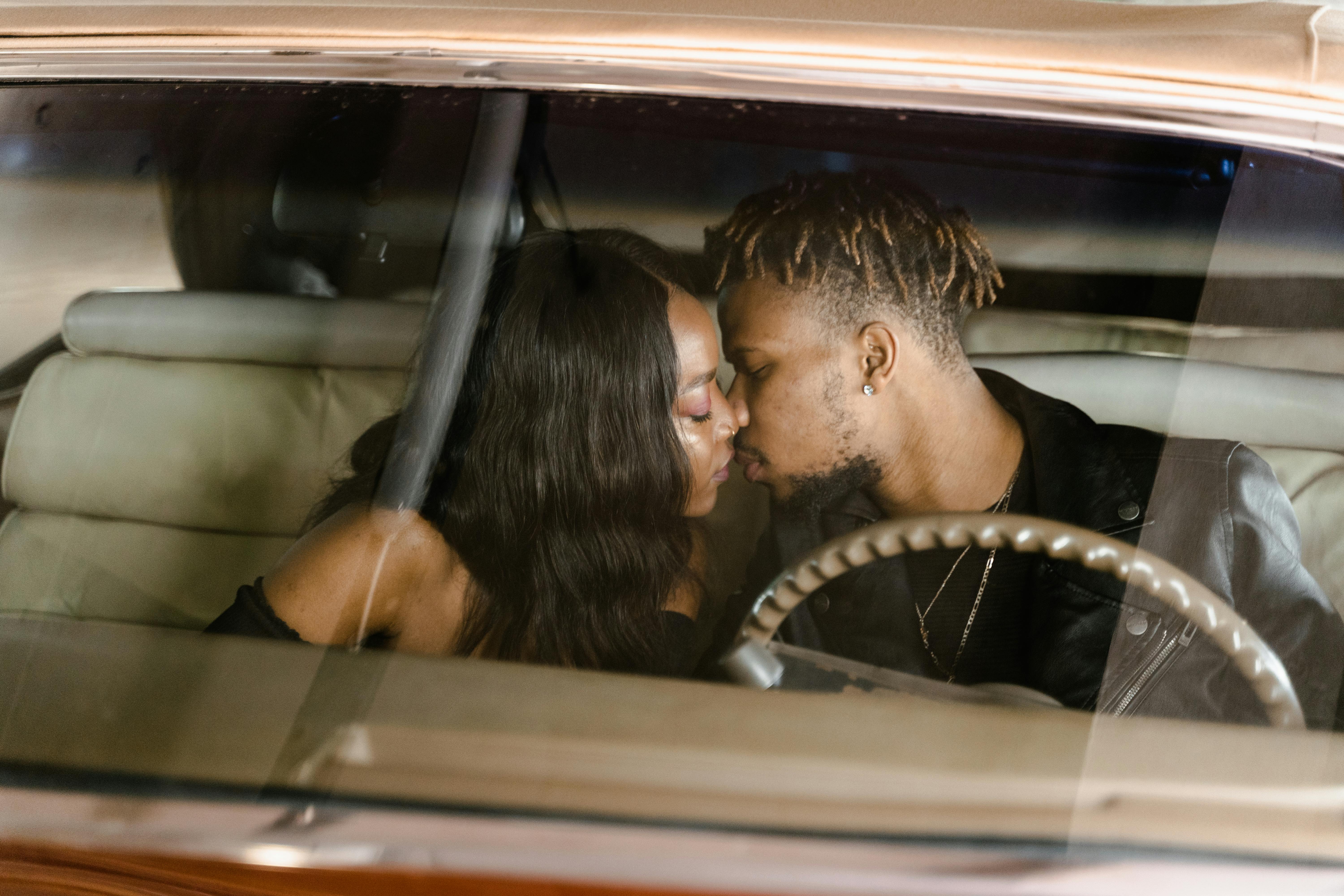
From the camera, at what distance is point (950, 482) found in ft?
3.14

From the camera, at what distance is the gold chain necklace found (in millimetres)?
756

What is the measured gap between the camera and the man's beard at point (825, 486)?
0.91 meters

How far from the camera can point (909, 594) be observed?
0.80 m

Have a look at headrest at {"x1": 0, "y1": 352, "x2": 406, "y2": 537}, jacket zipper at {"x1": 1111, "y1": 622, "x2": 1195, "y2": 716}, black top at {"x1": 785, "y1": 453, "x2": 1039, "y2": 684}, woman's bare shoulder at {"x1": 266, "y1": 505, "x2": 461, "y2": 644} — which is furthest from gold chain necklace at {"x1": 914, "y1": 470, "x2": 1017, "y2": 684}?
headrest at {"x1": 0, "y1": 352, "x2": 406, "y2": 537}

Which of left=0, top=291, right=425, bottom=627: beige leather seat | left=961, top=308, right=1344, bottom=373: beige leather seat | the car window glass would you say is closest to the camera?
the car window glass

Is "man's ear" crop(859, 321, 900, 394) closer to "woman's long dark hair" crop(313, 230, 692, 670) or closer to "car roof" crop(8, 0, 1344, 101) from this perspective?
"woman's long dark hair" crop(313, 230, 692, 670)

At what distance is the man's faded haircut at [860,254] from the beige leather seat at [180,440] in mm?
425

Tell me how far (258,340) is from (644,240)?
65 centimetres

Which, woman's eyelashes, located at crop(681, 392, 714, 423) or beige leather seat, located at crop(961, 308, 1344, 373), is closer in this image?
beige leather seat, located at crop(961, 308, 1344, 373)

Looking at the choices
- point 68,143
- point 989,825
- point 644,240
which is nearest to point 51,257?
point 68,143

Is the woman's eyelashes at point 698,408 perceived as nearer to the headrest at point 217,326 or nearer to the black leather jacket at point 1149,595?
the black leather jacket at point 1149,595

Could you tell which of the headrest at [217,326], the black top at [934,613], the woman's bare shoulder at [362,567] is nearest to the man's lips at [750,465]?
the black top at [934,613]

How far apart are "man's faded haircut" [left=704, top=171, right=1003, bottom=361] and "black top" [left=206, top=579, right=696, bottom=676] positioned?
0.41m

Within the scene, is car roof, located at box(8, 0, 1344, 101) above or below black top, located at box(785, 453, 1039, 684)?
above
